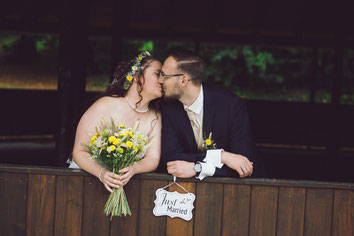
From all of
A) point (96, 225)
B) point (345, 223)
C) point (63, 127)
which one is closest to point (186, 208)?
point (96, 225)

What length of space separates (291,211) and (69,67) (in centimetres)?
269

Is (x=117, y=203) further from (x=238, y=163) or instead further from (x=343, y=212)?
(x=343, y=212)

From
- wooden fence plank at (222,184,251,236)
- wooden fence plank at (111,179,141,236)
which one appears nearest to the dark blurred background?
wooden fence plank at (222,184,251,236)

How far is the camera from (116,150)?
8.34 feet

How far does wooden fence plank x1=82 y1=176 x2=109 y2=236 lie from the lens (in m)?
2.81

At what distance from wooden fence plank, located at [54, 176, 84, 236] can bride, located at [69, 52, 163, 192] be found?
145 millimetres

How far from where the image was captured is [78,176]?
2.81 m

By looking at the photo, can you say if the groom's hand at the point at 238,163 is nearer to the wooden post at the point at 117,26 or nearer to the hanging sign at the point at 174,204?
the hanging sign at the point at 174,204

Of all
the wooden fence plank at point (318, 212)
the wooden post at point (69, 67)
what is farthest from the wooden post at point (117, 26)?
the wooden fence plank at point (318, 212)

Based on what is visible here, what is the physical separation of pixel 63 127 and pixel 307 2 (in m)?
5.50

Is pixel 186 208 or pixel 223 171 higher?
pixel 223 171

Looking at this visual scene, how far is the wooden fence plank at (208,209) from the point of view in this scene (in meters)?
2.80

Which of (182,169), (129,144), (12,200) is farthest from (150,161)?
(12,200)

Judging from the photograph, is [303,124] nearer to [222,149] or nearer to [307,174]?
[307,174]
